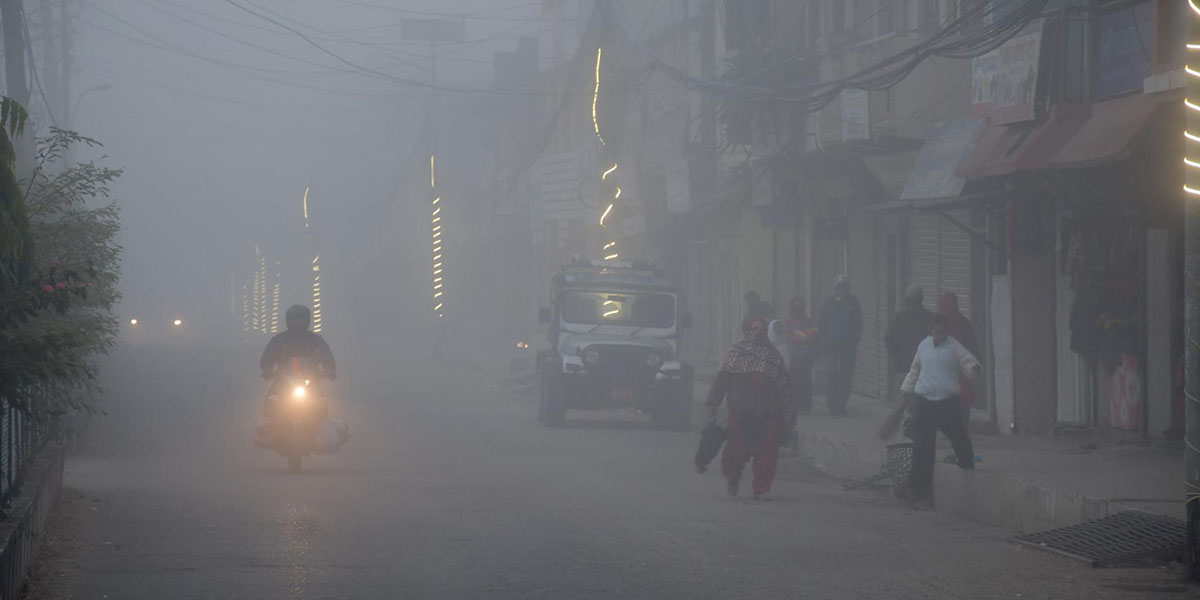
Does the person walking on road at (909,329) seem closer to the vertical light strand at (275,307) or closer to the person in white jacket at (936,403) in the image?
the person in white jacket at (936,403)

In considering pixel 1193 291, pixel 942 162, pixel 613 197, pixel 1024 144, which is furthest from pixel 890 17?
pixel 1193 291

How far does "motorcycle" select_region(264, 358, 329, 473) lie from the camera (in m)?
16.1

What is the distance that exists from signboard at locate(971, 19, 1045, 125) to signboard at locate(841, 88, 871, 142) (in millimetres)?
4569

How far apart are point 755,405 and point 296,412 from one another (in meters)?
4.74

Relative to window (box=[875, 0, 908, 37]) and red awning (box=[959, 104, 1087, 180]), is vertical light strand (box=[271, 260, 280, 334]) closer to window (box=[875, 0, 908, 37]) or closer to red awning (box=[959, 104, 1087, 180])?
window (box=[875, 0, 908, 37])

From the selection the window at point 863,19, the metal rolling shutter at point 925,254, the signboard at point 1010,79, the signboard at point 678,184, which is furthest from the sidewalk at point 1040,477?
the signboard at point 678,184

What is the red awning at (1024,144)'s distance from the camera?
16828mm

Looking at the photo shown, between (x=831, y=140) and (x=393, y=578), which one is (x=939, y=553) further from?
(x=831, y=140)

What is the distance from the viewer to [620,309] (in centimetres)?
2477

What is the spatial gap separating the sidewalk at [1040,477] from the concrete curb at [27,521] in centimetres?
771

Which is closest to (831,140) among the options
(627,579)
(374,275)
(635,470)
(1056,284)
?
(1056,284)

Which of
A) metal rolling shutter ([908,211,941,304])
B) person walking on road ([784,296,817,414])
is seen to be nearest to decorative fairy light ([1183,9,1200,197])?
person walking on road ([784,296,817,414])

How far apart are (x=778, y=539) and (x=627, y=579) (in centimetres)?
240

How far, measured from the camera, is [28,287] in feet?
27.8
